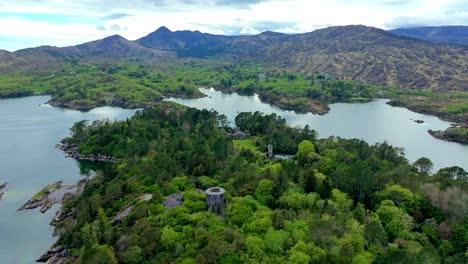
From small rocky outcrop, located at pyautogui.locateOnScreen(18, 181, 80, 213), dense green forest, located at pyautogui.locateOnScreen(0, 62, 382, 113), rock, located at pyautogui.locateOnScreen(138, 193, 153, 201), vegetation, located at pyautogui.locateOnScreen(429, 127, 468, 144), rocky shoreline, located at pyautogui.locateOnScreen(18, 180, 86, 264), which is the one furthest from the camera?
dense green forest, located at pyautogui.locateOnScreen(0, 62, 382, 113)

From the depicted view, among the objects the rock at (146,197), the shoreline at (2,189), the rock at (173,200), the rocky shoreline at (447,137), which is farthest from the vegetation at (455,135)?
the shoreline at (2,189)

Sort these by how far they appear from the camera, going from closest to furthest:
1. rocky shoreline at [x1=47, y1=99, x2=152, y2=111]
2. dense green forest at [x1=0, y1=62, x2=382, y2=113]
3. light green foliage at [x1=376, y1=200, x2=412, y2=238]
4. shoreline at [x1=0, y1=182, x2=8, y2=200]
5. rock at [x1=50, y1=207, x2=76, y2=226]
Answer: light green foliage at [x1=376, y1=200, x2=412, y2=238]
rock at [x1=50, y1=207, x2=76, y2=226]
shoreline at [x1=0, y1=182, x2=8, y2=200]
rocky shoreline at [x1=47, y1=99, x2=152, y2=111]
dense green forest at [x1=0, y1=62, x2=382, y2=113]

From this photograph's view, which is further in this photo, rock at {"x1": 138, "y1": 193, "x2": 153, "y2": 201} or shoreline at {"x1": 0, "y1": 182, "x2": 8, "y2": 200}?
shoreline at {"x1": 0, "y1": 182, "x2": 8, "y2": 200}

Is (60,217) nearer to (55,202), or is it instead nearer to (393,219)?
(55,202)

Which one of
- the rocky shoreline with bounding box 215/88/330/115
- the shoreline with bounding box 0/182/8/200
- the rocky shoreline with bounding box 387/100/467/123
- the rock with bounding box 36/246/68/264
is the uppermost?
the rocky shoreline with bounding box 215/88/330/115

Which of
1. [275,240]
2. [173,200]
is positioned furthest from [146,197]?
[275,240]

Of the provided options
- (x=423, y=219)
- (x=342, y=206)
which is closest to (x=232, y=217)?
(x=342, y=206)

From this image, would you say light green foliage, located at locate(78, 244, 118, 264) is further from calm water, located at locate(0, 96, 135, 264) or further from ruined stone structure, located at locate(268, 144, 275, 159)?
ruined stone structure, located at locate(268, 144, 275, 159)

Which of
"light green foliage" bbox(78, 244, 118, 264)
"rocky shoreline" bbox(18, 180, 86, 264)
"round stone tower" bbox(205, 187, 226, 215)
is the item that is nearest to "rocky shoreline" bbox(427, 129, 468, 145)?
"round stone tower" bbox(205, 187, 226, 215)
